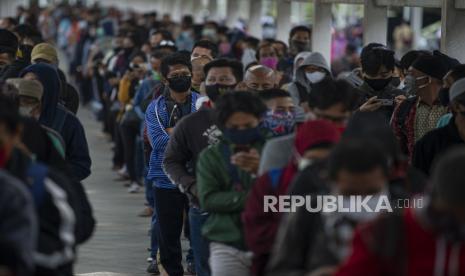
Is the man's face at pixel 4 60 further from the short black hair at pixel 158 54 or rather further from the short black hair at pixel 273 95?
the short black hair at pixel 273 95

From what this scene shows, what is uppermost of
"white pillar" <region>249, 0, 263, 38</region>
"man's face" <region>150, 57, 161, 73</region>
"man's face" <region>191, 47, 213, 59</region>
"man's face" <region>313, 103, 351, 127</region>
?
"man's face" <region>313, 103, 351, 127</region>

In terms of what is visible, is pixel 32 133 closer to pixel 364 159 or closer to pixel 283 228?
pixel 283 228

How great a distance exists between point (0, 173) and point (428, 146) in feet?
14.2

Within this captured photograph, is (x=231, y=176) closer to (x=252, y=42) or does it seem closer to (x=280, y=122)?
(x=280, y=122)

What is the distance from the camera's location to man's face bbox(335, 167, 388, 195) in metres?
5.66

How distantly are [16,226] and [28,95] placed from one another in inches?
128

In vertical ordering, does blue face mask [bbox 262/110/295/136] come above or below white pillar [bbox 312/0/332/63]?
above

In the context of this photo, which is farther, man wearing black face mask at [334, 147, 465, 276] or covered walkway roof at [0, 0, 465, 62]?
covered walkway roof at [0, 0, 465, 62]

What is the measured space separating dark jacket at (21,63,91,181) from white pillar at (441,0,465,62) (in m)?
4.88

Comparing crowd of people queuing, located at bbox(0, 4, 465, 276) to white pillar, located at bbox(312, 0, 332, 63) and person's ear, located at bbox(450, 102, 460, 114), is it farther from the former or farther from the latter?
white pillar, located at bbox(312, 0, 332, 63)

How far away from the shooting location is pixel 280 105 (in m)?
9.24

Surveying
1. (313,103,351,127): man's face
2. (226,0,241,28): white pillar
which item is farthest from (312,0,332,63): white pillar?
(313,103,351,127): man's face

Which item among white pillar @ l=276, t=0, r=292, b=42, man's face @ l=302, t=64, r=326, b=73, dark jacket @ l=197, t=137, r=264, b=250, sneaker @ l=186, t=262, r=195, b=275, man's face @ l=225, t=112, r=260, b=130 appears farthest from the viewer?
white pillar @ l=276, t=0, r=292, b=42

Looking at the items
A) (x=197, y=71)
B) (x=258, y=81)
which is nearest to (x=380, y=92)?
(x=258, y=81)
